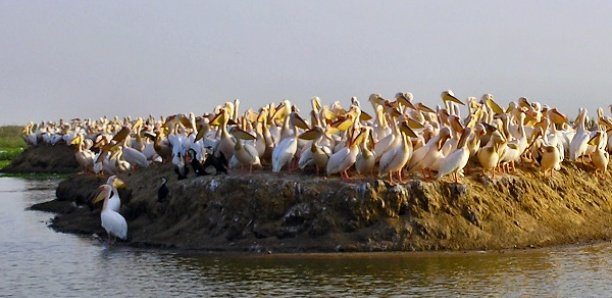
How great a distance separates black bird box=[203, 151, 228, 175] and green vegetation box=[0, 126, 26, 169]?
37949 millimetres

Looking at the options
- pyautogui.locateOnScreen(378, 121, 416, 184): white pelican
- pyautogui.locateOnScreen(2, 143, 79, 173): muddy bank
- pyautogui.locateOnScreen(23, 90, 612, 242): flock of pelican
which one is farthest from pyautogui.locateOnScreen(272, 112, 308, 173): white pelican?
pyautogui.locateOnScreen(2, 143, 79, 173): muddy bank

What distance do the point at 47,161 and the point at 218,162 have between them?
27.7 metres

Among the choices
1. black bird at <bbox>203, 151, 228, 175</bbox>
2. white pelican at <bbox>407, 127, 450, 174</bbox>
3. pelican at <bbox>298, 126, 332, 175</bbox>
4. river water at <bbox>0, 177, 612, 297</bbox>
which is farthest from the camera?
black bird at <bbox>203, 151, 228, 175</bbox>

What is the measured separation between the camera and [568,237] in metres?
18.3

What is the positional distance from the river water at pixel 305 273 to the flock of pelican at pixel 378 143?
1719mm

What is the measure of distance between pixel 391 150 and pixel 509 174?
273 cm

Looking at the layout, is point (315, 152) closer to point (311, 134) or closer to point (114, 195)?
point (311, 134)

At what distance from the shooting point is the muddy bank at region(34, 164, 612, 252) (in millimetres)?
17125

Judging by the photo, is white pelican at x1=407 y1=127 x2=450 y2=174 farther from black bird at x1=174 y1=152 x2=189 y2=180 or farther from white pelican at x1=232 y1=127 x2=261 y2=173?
black bird at x1=174 y1=152 x2=189 y2=180

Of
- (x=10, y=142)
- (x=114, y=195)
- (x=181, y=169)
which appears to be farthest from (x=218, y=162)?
(x=10, y=142)

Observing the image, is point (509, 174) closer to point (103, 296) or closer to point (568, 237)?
point (568, 237)

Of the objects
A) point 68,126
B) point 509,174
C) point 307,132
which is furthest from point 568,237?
point 68,126

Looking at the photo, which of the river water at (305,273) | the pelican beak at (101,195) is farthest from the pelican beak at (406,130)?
the pelican beak at (101,195)

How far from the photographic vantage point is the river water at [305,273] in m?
14.2
